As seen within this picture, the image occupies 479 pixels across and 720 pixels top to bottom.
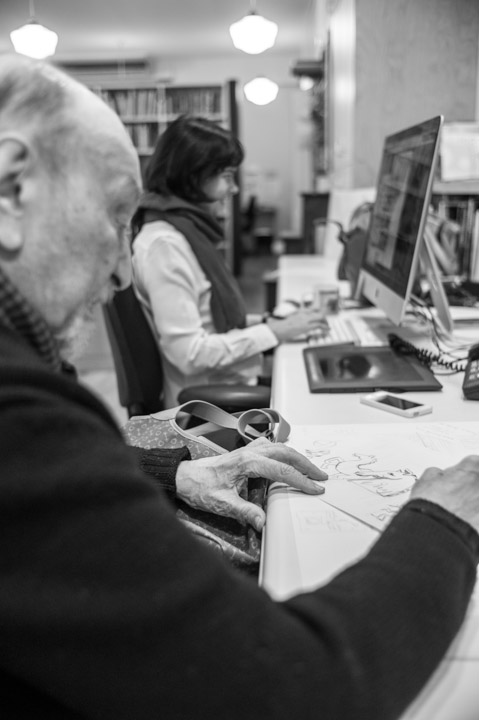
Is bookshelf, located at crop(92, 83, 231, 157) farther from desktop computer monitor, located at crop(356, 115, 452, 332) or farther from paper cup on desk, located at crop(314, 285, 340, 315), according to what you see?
desktop computer monitor, located at crop(356, 115, 452, 332)

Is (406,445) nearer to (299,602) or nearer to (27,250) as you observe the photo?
(299,602)

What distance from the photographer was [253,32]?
503 cm

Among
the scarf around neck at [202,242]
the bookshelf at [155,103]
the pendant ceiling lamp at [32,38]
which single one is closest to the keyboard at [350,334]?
the scarf around neck at [202,242]

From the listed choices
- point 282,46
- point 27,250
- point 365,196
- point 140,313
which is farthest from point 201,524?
point 282,46

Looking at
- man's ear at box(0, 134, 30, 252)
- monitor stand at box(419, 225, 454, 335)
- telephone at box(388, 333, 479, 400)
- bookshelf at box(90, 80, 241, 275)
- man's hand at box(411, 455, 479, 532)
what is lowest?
telephone at box(388, 333, 479, 400)

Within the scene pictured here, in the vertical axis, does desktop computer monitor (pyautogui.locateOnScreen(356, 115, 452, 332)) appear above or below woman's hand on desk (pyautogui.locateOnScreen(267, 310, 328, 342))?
above

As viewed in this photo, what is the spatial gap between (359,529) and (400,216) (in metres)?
1.06

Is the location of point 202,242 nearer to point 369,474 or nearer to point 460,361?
point 460,361

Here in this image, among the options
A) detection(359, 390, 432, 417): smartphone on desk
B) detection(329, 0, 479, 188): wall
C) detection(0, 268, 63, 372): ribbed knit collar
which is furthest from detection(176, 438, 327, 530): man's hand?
detection(329, 0, 479, 188): wall

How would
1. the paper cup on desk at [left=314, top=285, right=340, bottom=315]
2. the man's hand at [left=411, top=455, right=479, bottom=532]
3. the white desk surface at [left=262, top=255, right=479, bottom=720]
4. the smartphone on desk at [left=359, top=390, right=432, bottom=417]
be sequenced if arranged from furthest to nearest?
the paper cup on desk at [left=314, top=285, right=340, bottom=315] → the smartphone on desk at [left=359, top=390, right=432, bottom=417] → the man's hand at [left=411, top=455, right=479, bottom=532] → the white desk surface at [left=262, top=255, right=479, bottom=720]

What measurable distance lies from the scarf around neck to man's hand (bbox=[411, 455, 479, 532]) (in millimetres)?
1202

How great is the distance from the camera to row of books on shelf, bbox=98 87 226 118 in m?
6.17

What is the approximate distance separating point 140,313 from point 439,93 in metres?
2.28

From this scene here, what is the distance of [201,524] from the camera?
944 mm
